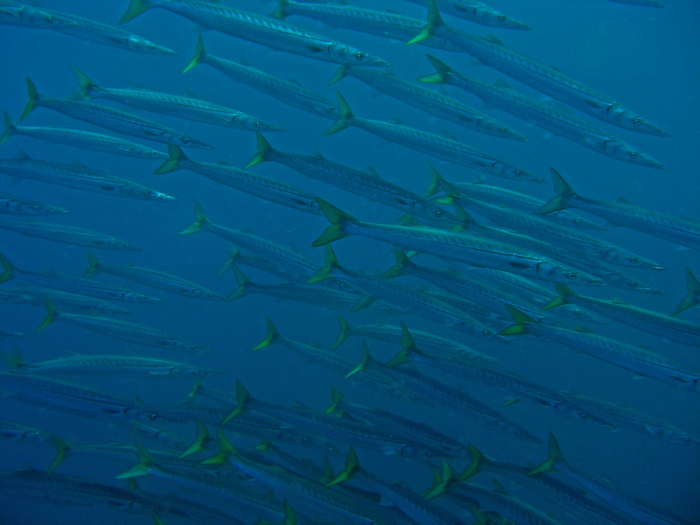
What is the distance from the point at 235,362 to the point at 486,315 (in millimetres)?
10238

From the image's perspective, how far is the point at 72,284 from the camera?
509cm

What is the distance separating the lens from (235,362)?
41.5ft

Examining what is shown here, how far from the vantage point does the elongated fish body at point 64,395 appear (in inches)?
146

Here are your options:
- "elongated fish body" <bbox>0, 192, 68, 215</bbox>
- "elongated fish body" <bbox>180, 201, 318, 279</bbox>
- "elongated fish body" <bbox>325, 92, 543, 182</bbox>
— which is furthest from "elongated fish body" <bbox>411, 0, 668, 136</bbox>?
"elongated fish body" <bbox>0, 192, 68, 215</bbox>

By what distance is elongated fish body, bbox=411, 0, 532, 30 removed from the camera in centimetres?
409

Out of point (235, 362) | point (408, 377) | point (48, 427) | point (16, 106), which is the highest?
point (408, 377)

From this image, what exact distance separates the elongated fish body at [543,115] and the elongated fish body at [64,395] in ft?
13.8

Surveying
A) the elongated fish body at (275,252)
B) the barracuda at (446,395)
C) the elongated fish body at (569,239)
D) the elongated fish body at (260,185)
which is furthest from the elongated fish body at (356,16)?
the barracuda at (446,395)

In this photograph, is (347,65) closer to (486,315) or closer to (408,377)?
(486,315)

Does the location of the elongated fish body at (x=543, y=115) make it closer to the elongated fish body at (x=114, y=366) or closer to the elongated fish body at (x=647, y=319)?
the elongated fish body at (x=647, y=319)

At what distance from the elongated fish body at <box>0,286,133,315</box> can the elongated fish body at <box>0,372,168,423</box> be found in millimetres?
1725

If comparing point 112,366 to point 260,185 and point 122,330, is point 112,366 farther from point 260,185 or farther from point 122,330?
point 260,185

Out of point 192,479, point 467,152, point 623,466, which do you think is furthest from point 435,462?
point 623,466

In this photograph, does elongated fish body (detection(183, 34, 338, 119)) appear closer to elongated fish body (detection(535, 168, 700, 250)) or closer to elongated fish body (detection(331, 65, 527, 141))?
elongated fish body (detection(331, 65, 527, 141))
